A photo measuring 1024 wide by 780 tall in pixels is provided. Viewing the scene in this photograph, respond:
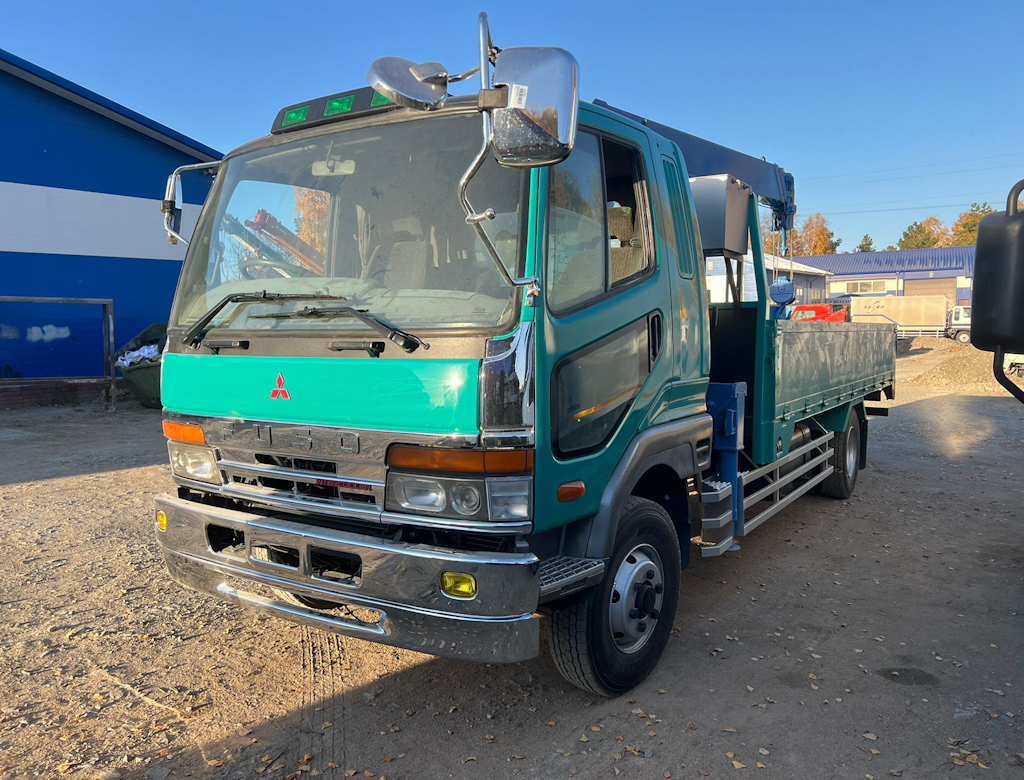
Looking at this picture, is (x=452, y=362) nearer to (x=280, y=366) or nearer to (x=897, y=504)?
(x=280, y=366)

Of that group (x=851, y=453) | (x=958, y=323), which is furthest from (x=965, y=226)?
(x=851, y=453)

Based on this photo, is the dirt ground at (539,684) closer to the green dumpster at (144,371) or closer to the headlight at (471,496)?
the headlight at (471,496)

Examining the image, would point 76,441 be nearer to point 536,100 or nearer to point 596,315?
point 596,315

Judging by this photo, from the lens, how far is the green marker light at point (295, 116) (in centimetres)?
360

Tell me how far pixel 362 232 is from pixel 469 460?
119 cm

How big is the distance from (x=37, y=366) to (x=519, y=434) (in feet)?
48.7

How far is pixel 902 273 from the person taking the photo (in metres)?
54.7

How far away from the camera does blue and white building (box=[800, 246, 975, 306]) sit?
52.8 m

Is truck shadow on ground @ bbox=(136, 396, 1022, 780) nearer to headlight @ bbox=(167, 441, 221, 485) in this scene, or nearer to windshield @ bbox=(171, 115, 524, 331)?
headlight @ bbox=(167, 441, 221, 485)

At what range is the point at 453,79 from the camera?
9.01ft

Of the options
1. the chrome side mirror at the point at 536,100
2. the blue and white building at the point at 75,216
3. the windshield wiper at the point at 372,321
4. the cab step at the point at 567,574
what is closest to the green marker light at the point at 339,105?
the windshield wiper at the point at 372,321

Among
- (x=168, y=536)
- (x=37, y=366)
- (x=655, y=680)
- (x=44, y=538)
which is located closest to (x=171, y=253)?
(x=37, y=366)

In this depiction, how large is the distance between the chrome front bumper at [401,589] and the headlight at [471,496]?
14 cm

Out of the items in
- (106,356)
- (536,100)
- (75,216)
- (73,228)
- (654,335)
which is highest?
(75,216)
